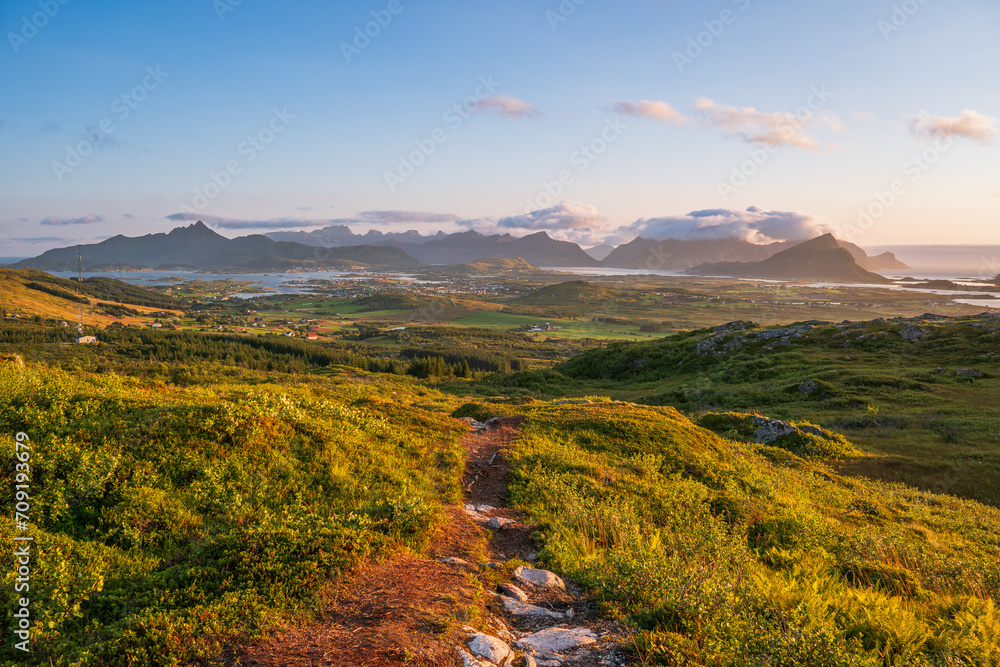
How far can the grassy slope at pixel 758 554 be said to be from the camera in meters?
5.85

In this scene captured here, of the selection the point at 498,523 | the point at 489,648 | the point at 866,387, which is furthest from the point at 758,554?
the point at 866,387

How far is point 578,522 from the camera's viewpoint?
10.3 m

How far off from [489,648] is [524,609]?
156 cm

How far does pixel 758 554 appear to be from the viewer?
9.73 m

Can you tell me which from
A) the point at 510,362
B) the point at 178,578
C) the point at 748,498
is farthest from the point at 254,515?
the point at 510,362

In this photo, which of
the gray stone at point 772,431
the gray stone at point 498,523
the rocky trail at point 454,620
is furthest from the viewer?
the gray stone at point 772,431

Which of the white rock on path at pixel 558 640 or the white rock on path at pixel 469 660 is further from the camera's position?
the white rock on path at pixel 558 640

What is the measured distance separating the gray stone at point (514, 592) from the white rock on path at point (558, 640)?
0.96 metres

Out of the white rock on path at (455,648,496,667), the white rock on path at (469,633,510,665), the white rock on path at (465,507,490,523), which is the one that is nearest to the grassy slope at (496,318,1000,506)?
the white rock on path at (465,507,490,523)

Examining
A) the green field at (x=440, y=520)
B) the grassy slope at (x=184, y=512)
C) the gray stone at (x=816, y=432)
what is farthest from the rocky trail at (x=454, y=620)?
the gray stone at (x=816, y=432)

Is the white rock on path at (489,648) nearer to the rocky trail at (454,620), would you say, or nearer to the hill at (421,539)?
the rocky trail at (454,620)

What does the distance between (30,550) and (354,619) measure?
5.14 meters

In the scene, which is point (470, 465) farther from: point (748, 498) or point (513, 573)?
point (748, 498)

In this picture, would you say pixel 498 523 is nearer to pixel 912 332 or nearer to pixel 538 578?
pixel 538 578
